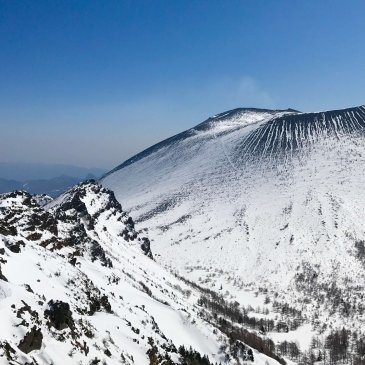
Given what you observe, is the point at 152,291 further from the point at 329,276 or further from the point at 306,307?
the point at 329,276

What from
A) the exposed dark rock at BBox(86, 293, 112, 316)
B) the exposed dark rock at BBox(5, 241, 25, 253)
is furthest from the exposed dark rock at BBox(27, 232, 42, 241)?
the exposed dark rock at BBox(86, 293, 112, 316)

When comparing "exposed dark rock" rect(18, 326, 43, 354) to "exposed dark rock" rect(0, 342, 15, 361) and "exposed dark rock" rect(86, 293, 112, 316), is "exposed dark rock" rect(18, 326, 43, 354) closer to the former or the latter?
"exposed dark rock" rect(0, 342, 15, 361)

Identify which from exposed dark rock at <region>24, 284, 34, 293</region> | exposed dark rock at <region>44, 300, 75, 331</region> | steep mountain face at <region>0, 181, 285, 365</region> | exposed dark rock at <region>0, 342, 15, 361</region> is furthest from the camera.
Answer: exposed dark rock at <region>24, 284, 34, 293</region>

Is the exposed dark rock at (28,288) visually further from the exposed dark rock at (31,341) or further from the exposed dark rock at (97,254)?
the exposed dark rock at (97,254)

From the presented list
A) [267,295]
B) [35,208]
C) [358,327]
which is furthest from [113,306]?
[267,295]

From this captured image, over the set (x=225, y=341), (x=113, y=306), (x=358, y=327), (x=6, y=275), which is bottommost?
(x=358, y=327)

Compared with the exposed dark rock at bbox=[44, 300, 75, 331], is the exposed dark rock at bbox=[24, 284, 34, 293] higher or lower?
higher
